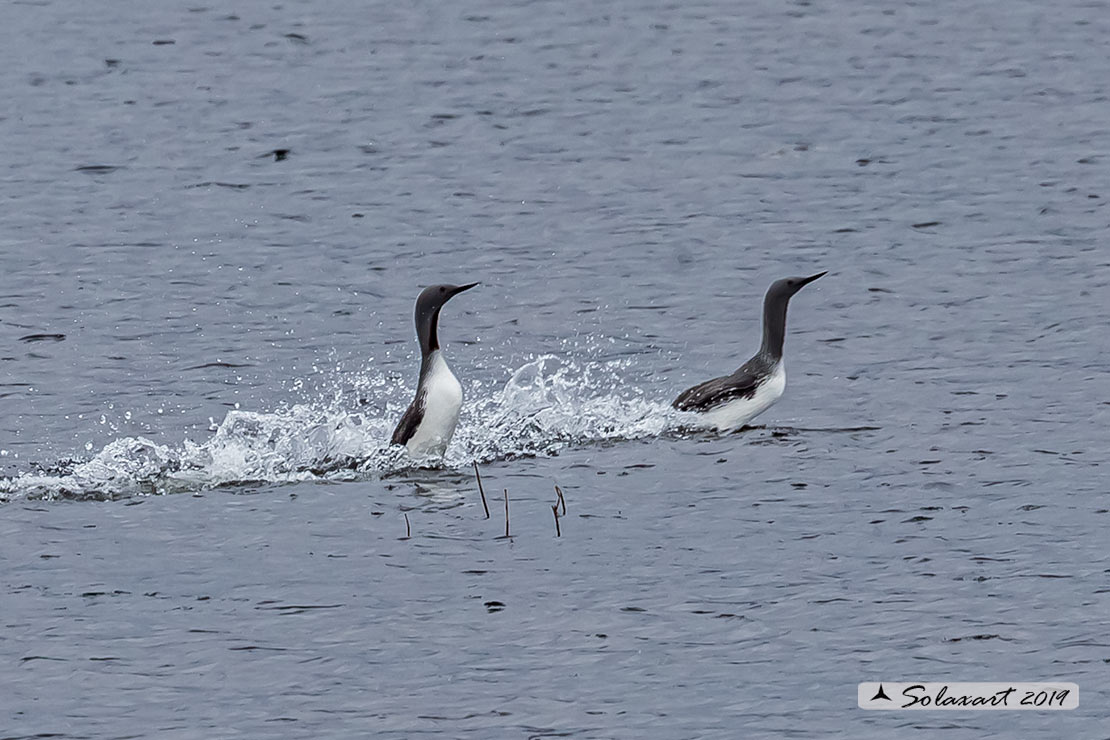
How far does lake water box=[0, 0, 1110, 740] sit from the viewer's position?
31.6ft

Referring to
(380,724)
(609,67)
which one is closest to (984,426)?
(380,724)

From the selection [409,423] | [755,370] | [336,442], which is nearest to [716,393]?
[755,370]

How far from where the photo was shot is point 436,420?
14039 millimetres

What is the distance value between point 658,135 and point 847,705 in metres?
15.7

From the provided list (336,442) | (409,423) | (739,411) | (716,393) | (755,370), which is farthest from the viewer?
(755,370)

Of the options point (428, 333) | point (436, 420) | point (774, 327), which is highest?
point (428, 333)

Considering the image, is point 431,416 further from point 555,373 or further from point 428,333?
point 555,373

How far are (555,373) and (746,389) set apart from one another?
182 cm

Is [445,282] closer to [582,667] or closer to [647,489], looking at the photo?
[647,489]
